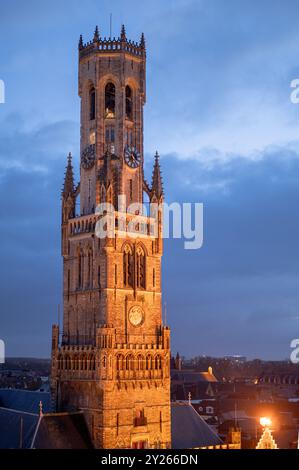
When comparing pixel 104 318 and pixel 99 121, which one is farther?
pixel 99 121

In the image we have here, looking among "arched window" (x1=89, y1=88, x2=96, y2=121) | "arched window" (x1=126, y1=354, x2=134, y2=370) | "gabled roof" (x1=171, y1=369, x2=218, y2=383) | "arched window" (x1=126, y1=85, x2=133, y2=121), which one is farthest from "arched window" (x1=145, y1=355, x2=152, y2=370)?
"gabled roof" (x1=171, y1=369, x2=218, y2=383)

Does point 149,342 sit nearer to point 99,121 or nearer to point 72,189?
point 72,189

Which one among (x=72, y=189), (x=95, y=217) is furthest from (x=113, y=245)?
(x=72, y=189)

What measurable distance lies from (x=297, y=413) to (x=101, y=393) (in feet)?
183

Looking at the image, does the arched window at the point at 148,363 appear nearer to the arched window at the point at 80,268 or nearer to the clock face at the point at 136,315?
the clock face at the point at 136,315

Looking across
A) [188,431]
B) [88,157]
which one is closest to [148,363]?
[188,431]

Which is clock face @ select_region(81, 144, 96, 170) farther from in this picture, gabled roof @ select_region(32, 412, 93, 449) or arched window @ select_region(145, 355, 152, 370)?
gabled roof @ select_region(32, 412, 93, 449)

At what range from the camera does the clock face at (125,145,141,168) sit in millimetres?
66506

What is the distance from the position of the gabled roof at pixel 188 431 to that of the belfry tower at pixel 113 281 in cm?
122

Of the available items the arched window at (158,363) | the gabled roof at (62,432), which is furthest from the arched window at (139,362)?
the gabled roof at (62,432)

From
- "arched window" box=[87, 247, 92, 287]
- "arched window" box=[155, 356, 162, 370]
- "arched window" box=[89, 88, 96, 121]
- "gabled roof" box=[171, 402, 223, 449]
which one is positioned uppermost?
"arched window" box=[89, 88, 96, 121]

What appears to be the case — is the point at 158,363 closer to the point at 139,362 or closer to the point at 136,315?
the point at 139,362

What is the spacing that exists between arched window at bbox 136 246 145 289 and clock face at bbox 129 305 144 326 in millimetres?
2126
